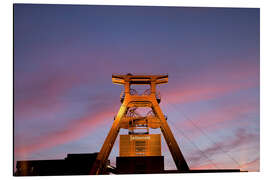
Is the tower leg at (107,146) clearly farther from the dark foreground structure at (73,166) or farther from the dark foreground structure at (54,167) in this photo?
the dark foreground structure at (54,167)

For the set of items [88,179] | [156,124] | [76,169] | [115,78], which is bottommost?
[76,169]

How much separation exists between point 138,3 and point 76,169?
943 cm

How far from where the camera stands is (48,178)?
895cm

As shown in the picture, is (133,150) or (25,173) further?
(133,150)

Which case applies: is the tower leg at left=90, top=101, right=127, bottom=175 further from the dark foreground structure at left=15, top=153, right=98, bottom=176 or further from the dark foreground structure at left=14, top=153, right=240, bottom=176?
the dark foreground structure at left=15, top=153, right=98, bottom=176

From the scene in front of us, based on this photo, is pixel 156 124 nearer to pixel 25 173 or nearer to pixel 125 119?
pixel 125 119

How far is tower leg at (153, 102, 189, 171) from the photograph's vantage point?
14.3 m

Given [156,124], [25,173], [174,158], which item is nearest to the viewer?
[25,173]

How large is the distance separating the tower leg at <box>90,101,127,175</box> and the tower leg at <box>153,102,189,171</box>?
6.12ft

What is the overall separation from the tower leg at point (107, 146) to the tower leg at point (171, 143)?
186cm

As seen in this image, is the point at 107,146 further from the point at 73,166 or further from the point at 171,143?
the point at 171,143

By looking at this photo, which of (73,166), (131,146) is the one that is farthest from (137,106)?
(73,166)

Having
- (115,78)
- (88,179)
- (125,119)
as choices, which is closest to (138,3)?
(88,179)

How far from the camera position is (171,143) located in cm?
1484
